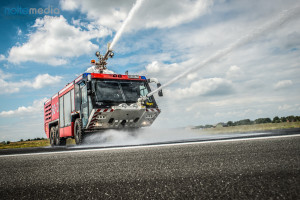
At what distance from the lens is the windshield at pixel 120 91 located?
1020cm

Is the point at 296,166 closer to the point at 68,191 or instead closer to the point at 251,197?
the point at 251,197

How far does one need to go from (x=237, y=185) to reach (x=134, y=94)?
368 inches

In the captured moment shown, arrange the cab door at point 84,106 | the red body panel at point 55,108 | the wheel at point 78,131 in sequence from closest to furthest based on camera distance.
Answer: the cab door at point 84,106, the wheel at point 78,131, the red body panel at point 55,108

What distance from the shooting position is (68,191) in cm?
191

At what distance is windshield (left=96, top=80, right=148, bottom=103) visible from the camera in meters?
10.2

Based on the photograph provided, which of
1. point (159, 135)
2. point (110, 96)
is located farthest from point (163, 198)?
point (159, 135)

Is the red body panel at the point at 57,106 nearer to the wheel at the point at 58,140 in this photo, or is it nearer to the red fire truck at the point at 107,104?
the red fire truck at the point at 107,104

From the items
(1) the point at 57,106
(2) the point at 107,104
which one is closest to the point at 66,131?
(1) the point at 57,106

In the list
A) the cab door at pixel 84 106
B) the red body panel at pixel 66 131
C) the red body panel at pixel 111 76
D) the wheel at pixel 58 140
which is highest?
the red body panel at pixel 111 76

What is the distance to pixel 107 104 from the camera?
32.9 feet

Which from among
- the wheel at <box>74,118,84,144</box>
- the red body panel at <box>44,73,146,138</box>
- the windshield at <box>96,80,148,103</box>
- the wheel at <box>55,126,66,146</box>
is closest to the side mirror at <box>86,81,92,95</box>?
the windshield at <box>96,80,148,103</box>

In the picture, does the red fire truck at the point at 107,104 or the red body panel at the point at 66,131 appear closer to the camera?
the red fire truck at the point at 107,104

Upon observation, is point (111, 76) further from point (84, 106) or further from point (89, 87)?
point (84, 106)

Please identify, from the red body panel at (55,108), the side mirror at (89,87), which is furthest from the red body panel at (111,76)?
the red body panel at (55,108)
